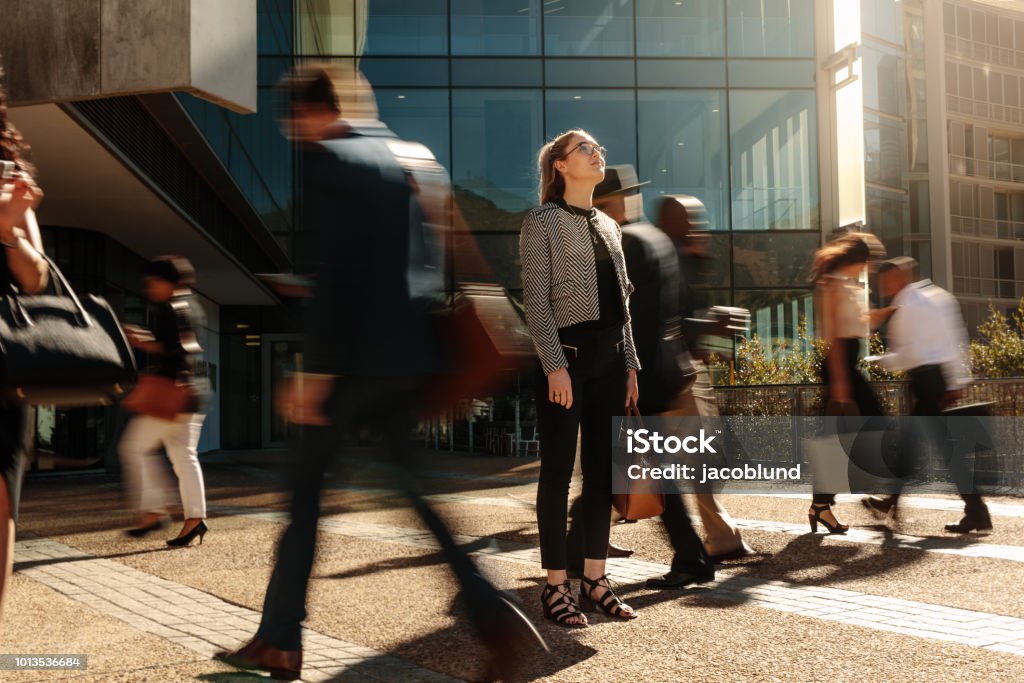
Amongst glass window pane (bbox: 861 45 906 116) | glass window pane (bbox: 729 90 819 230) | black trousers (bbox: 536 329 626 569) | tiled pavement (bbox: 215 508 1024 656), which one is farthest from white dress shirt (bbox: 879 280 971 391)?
glass window pane (bbox: 861 45 906 116)

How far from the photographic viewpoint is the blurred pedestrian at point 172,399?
709 centimetres

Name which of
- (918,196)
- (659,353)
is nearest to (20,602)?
(659,353)

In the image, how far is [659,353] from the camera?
17.5 feet

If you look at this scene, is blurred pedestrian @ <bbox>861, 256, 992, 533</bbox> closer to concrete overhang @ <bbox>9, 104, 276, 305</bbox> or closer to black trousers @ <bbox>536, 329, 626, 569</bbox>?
black trousers @ <bbox>536, 329, 626, 569</bbox>

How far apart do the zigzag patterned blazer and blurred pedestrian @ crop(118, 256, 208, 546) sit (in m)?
3.38

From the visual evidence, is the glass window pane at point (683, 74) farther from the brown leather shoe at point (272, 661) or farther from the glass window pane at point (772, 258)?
the brown leather shoe at point (272, 661)

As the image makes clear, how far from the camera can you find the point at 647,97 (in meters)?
22.4

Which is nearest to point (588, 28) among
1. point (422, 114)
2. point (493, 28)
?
point (493, 28)

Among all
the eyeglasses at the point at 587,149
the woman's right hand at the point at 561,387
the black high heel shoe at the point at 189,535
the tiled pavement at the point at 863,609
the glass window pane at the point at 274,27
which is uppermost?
the glass window pane at the point at 274,27

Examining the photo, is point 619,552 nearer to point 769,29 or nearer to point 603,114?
point 603,114

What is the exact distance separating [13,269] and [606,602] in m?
2.74

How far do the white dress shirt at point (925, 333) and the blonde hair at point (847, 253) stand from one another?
1.38 ft

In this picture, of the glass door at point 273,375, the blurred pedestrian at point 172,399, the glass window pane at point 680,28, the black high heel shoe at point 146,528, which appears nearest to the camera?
the blurred pedestrian at point 172,399

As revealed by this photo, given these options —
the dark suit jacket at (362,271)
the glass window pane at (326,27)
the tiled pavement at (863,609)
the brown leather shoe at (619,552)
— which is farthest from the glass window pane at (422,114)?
the dark suit jacket at (362,271)
